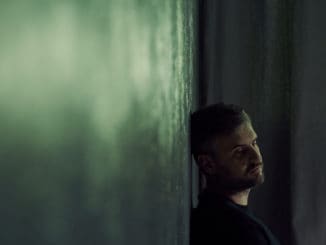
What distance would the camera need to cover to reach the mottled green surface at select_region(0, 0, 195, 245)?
139 mm

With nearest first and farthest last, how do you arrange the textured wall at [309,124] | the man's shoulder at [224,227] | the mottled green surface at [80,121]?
the mottled green surface at [80,121] → the man's shoulder at [224,227] → the textured wall at [309,124]

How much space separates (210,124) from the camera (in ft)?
3.71

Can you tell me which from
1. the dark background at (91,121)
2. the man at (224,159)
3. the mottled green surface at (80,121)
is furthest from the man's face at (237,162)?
the mottled green surface at (80,121)

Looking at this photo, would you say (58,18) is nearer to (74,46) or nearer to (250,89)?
(74,46)

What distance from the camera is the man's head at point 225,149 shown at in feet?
3.68

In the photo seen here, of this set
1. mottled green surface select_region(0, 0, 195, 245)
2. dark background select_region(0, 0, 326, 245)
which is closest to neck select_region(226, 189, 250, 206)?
dark background select_region(0, 0, 326, 245)

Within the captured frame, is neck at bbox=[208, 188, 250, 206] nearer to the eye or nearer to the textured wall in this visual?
the eye

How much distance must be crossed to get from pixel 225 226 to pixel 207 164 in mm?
163

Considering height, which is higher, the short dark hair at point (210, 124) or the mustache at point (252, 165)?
the short dark hair at point (210, 124)

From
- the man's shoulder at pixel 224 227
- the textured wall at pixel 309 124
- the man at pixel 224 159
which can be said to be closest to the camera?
the man's shoulder at pixel 224 227

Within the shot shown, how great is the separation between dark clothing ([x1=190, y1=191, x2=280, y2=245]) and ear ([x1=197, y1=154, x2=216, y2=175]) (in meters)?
0.07

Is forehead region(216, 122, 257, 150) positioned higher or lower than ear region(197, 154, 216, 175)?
higher

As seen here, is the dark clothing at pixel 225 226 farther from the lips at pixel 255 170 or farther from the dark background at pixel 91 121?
the dark background at pixel 91 121

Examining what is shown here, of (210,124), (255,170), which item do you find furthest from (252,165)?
(210,124)
